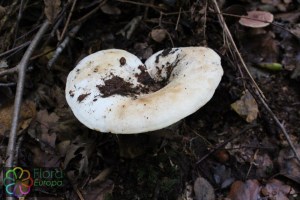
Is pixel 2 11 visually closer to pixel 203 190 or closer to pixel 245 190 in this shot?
pixel 203 190

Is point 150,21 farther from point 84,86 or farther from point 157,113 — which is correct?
point 157,113

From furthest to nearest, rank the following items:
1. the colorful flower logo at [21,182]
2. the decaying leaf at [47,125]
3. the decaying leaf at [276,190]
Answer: the decaying leaf at [47,125], the decaying leaf at [276,190], the colorful flower logo at [21,182]

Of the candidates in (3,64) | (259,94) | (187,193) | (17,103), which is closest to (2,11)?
(3,64)

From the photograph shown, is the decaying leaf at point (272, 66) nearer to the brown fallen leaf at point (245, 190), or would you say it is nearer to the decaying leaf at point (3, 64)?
the brown fallen leaf at point (245, 190)

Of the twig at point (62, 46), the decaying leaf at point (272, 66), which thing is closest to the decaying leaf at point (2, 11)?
the twig at point (62, 46)

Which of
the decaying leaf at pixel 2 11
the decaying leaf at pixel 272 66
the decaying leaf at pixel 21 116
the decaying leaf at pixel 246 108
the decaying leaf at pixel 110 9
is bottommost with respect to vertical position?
the decaying leaf at pixel 246 108

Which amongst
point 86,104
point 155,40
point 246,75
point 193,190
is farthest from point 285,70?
point 86,104


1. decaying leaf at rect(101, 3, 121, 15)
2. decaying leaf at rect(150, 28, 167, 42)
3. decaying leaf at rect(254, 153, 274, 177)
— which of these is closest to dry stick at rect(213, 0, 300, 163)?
decaying leaf at rect(254, 153, 274, 177)
